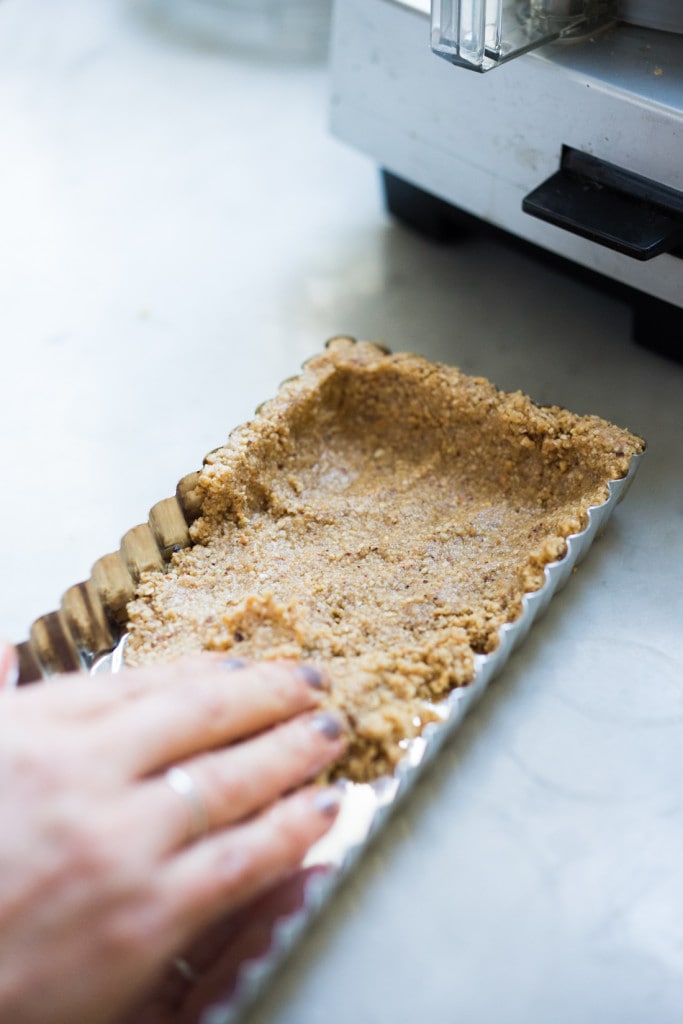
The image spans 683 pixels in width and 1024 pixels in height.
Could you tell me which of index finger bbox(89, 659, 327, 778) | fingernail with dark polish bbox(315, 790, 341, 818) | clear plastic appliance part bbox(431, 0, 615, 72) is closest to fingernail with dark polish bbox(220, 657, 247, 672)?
index finger bbox(89, 659, 327, 778)

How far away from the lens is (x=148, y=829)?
55 centimetres

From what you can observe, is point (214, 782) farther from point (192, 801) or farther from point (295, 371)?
point (295, 371)

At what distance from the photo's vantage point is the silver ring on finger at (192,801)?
573mm

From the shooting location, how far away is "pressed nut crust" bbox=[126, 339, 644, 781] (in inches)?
28.0

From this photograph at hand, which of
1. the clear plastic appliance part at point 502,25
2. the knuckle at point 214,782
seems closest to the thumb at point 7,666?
the knuckle at point 214,782

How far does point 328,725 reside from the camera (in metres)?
0.65

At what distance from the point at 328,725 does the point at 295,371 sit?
0.50m

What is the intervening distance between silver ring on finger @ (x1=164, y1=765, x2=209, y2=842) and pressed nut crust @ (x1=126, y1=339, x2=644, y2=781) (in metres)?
0.12

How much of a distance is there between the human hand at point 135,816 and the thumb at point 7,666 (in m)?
0.06

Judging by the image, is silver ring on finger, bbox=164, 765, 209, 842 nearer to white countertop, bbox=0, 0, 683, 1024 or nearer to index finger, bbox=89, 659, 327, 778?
index finger, bbox=89, 659, 327, 778

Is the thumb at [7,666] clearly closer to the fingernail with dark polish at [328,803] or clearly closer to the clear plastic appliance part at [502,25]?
the fingernail with dark polish at [328,803]

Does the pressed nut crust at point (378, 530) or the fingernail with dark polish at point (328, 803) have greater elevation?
the pressed nut crust at point (378, 530)

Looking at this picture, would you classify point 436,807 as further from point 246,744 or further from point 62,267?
point 62,267

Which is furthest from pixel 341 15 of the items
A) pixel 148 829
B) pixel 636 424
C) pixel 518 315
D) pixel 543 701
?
pixel 148 829
